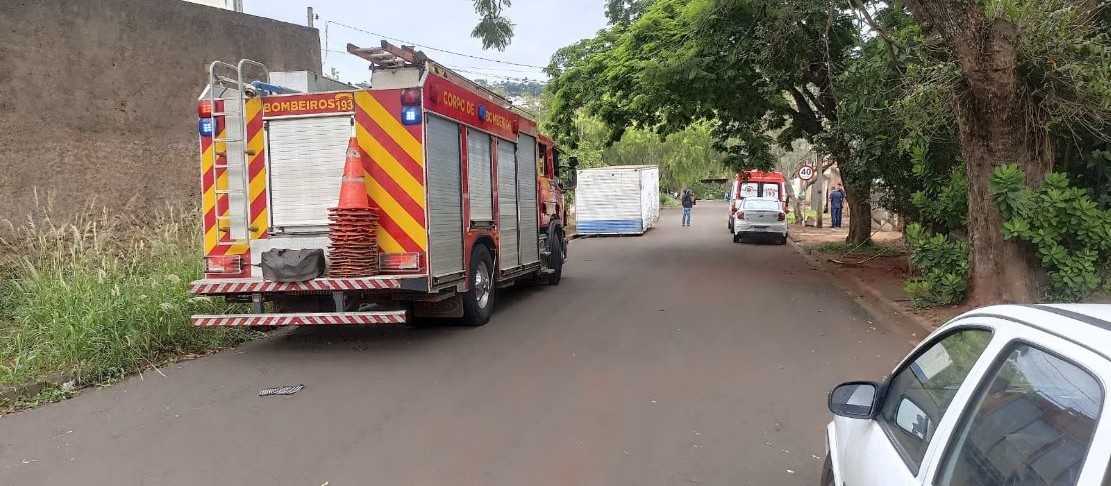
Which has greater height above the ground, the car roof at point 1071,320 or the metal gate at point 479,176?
the metal gate at point 479,176

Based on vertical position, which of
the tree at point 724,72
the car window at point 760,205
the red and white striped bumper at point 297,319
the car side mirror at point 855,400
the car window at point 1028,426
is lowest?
the red and white striped bumper at point 297,319

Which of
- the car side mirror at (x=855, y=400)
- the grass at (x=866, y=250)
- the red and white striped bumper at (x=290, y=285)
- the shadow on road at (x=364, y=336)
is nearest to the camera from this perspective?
the car side mirror at (x=855, y=400)

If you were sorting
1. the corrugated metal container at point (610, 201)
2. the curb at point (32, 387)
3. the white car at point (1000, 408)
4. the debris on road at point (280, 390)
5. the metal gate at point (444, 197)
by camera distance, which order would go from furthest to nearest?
the corrugated metal container at point (610, 201)
the metal gate at point (444, 197)
the debris on road at point (280, 390)
the curb at point (32, 387)
the white car at point (1000, 408)

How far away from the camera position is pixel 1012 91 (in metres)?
7.64

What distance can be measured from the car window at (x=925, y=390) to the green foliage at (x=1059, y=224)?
20.3 ft

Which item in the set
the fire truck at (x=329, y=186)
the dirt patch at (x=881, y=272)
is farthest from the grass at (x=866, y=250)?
the fire truck at (x=329, y=186)

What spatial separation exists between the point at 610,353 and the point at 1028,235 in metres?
4.66

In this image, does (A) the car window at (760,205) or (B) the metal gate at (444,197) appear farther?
(A) the car window at (760,205)

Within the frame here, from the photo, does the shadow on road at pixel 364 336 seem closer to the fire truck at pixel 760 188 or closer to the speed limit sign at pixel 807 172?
the speed limit sign at pixel 807 172

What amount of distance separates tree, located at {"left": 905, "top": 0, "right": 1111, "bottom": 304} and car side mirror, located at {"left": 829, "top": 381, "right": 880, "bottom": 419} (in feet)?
19.7

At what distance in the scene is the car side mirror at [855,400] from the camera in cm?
265

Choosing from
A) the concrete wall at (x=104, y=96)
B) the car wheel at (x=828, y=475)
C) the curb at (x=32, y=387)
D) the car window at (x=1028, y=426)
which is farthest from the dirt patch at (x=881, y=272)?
the concrete wall at (x=104, y=96)

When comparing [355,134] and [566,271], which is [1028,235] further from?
[566,271]

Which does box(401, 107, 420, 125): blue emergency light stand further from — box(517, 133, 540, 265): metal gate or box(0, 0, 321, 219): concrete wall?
box(0, 0, 321, 219): concrete wall
